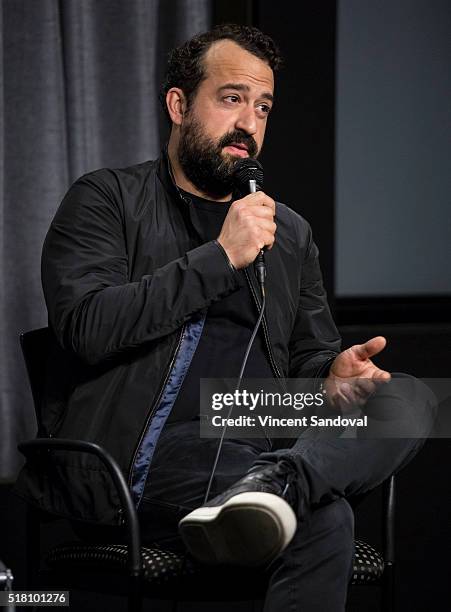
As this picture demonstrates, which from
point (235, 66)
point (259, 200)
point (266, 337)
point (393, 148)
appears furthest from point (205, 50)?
point (393, 148)

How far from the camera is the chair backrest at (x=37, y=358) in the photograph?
1994 millimetres

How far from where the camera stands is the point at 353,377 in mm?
1930

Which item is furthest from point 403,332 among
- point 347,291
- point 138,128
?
point 138,128

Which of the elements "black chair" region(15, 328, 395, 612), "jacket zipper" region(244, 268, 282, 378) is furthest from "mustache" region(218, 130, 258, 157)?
"black chair" region(15, 328, 395, 612)

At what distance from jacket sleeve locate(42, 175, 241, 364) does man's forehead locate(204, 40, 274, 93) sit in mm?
489

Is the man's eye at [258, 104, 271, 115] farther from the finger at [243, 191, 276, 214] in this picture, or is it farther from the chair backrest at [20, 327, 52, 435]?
the chair backrest at [20, 327, 52, 435]

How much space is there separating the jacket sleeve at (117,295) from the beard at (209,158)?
0.96 feet

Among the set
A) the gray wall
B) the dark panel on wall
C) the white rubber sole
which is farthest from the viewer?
the gray wall

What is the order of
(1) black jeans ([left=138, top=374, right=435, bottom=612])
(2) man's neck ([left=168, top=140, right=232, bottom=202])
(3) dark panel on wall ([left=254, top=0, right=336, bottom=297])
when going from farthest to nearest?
1. (3) dark panel on wall ([left=254, top=0, right=336, bottom=297])
2. (2) man's neck ([left=168, top=140, right=232, bottom=202])
3. (1) black jeans ([left=138, top=374, right=435, bottom=612])

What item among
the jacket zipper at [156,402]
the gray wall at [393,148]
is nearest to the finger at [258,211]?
the jacket zipper at [156,402]

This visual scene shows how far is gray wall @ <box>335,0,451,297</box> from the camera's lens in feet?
9.85

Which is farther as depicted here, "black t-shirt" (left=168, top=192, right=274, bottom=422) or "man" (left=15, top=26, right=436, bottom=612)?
"black t-shirt" (left=168, top=192, right=274, bottom=422)

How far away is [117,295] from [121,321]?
5 cm

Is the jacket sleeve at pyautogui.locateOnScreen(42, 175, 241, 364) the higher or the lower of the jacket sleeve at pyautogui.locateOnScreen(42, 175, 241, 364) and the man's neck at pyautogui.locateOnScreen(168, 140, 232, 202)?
the lower
